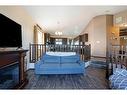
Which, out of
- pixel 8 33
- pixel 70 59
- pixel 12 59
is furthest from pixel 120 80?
pixel 70 59

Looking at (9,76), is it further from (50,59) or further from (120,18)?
(120,18)

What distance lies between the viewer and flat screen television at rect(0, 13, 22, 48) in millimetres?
3018

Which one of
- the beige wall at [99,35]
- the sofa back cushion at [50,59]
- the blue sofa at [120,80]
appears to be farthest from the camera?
the beige wall at [99,35]

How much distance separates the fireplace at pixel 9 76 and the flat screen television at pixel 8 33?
493 millimetres

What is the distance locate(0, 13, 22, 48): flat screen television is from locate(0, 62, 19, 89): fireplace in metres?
0.49

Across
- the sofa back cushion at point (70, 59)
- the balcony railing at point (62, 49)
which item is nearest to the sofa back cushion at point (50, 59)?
the sofa back cushion at point (70, 59)

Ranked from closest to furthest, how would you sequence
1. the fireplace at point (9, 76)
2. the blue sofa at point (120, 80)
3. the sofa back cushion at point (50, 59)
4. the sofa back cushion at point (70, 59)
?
the blue sofa at point (120, 80), the fireplace at point (9, 76), the sofa back cushion at point (50, 59), the sofa back cushion at point (70, 59)

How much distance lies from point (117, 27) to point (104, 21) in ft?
2.42

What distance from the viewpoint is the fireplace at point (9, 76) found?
2.62 metres

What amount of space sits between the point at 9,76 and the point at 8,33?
98cm

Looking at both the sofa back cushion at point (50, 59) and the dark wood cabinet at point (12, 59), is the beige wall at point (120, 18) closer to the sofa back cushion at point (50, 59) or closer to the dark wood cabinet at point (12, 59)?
the sofa back cushion at point (50, 59)

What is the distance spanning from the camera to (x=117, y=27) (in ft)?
25.1
